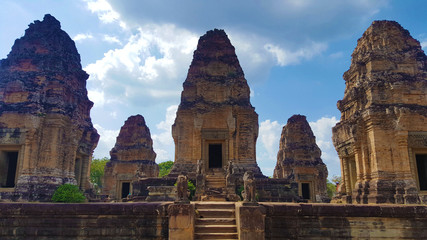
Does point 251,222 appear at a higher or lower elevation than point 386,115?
lower

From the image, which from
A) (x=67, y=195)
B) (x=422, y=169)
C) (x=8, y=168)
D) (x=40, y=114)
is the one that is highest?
(x=40, y=114)

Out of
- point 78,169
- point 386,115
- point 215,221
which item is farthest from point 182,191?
point 78,169

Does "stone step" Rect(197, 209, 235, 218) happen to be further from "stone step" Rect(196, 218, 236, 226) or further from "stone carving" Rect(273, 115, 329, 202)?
"stone carving" Rect(273, 115, 329, 202)

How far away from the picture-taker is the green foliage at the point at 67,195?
16.4 meters

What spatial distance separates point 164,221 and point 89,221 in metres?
1.99

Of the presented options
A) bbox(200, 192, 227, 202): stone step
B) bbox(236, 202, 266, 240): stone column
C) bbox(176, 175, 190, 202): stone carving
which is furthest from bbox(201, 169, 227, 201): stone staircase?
bbox(236, 202, 266, 240): stone column

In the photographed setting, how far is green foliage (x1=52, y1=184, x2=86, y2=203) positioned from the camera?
16.4 m

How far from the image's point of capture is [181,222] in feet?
27.6

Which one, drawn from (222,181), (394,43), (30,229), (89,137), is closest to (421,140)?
(394,43)

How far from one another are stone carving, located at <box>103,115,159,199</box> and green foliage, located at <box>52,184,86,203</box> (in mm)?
13007

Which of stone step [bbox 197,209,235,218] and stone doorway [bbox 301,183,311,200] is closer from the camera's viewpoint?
stone step [bbox 197,209,235,218]

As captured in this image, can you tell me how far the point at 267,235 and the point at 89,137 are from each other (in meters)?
17.0

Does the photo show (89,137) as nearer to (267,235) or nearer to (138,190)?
(138,190)

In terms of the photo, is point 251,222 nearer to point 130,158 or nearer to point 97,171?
point 130,158
